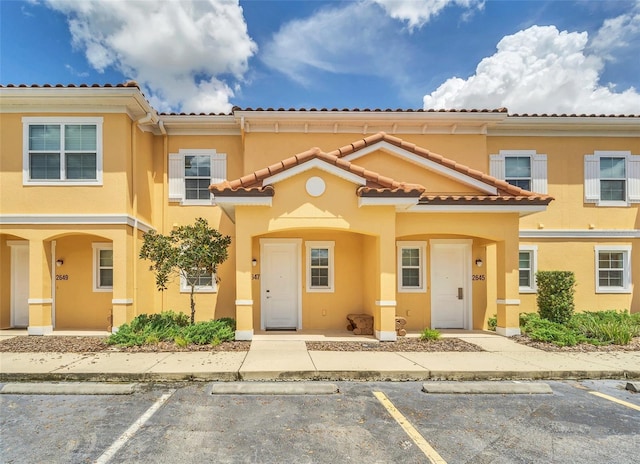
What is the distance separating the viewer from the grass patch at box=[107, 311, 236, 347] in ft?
29.7

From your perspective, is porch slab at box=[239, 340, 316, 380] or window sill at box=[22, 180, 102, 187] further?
window sill at box=[22, 180, 102, 187]

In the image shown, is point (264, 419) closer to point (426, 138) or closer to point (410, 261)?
point (410, 261)

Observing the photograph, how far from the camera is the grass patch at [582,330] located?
9430 millimetres

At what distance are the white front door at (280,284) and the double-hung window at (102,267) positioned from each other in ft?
15.4

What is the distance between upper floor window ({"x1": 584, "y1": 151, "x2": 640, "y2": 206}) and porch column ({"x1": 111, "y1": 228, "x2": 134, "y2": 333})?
1458 centimetres

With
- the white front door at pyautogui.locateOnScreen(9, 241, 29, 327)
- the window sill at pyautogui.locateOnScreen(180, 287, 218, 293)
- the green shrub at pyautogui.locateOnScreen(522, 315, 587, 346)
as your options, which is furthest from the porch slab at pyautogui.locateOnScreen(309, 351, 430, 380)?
the white front door at pyautogui.locateOnScreen(9, 241, 29, 327)

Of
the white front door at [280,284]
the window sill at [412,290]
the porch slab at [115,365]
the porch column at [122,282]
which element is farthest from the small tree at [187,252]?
the window sill at [412,290]

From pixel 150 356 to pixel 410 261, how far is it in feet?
24.9

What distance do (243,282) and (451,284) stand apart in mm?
6457

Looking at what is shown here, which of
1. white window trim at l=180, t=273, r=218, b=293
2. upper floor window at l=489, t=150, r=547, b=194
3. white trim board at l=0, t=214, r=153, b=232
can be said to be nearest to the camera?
white trim board at l=0, t=214, r=153, b=232

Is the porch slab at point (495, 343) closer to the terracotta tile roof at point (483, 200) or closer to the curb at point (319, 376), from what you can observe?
the curb at point (319, 376)

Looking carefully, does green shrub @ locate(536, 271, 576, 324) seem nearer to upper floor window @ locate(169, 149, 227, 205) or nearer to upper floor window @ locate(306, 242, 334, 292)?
upper floor window @ locate(306, 242, 334, 292)

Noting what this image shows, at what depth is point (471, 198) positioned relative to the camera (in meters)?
10.1

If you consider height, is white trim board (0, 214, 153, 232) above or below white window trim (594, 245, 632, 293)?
above
